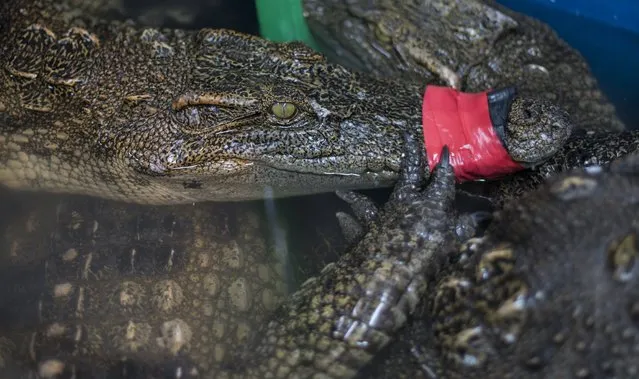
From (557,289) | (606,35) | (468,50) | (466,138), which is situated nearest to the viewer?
(557,289)

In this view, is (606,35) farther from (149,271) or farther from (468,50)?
(149,271)

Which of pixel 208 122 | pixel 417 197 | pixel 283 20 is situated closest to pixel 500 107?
pixel 417 197

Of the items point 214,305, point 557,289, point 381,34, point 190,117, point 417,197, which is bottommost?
point 557,289

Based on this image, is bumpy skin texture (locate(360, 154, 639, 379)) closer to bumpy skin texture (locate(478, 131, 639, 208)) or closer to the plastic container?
bumpy skin texture (locate(478, 131, 639, 208))

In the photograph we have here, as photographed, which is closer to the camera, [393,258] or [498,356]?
[498,356]

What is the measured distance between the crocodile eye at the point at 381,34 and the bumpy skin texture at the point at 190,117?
1.98 ft

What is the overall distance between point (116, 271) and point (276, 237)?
0.73 m

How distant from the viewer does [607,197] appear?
1.61 meters

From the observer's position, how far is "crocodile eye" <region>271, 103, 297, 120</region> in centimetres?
248

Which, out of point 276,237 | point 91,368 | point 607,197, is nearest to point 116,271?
point 91,368

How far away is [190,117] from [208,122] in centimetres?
8

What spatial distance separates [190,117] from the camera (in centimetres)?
251

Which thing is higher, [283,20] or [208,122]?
[283,20]

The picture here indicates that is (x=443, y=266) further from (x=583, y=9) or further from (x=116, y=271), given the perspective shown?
(x=583, y=9)
